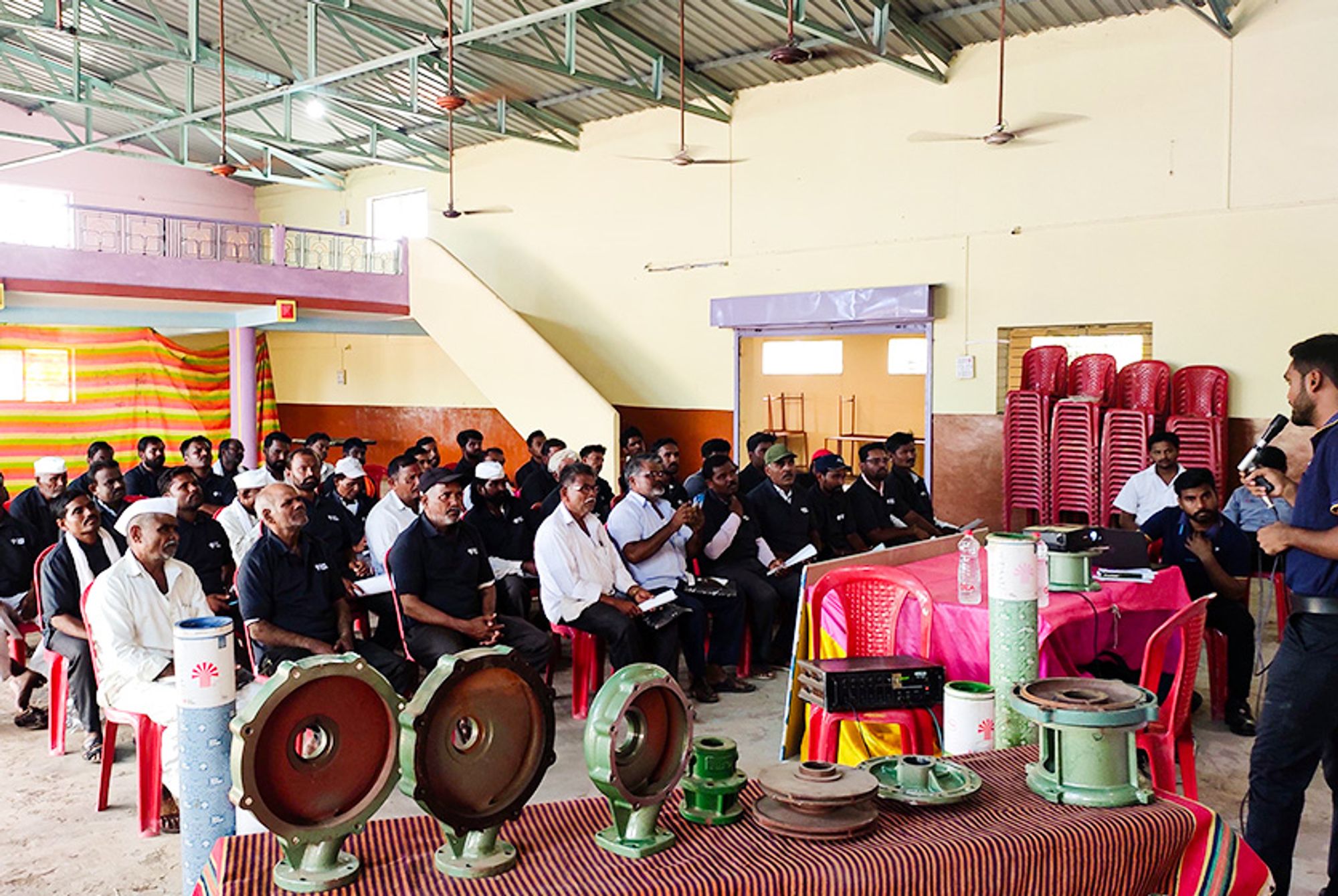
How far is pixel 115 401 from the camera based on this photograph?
14.8 metres

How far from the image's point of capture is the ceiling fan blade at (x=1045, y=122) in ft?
30.8

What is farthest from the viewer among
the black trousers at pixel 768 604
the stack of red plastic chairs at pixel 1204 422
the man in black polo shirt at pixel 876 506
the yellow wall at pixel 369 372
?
the yellow wall at pixel 369 372

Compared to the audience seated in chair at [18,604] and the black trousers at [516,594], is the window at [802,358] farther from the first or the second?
the audience seated in chair at [18,604]

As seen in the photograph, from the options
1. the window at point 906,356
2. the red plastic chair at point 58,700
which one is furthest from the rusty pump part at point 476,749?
the window at point 906,356

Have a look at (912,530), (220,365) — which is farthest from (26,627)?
(220,365)

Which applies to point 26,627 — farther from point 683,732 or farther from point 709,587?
point 683,732

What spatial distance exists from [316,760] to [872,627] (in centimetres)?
282

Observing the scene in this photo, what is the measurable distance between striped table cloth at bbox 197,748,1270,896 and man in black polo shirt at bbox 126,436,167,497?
685 cm

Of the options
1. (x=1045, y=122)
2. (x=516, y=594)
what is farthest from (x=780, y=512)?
(x=1045, y=122)

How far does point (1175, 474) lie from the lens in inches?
264

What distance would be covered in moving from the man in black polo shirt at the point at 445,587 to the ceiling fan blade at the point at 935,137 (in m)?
7.10

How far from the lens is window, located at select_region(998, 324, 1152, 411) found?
30.9 feet

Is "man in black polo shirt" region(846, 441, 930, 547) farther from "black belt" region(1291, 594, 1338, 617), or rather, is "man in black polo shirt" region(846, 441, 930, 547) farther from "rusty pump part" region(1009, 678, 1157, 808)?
"rusty pump part" region(1009, 678, 1157, 808)

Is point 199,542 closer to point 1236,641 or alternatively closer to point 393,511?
point 393,511
